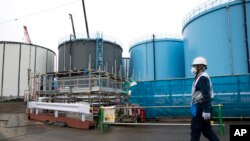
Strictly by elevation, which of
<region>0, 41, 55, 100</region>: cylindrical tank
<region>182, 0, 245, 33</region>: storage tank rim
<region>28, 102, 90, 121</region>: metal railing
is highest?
<region>182, 0, 245, 33</region>: storage tank rim

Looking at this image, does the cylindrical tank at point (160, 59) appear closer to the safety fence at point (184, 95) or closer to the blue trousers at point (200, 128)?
the safety fence at point (184, 95)

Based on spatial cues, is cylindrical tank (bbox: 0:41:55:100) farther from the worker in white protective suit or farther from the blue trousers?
the blue trousers

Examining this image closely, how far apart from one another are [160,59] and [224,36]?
30.9 feet

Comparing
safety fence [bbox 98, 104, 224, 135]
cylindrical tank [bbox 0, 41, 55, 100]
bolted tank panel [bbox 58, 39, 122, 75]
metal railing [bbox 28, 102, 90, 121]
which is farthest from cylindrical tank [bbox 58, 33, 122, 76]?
safety fence [bbox 98, 104, 224, 135]

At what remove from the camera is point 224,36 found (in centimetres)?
1808

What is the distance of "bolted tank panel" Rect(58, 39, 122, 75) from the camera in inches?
964

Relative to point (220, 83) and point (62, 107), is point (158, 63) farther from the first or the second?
point (62, 107)

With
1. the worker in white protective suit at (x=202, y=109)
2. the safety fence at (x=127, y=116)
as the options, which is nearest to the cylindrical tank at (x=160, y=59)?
the safety fence at (x=127, y=116)

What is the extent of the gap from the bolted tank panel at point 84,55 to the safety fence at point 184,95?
986cm

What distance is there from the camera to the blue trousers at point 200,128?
528cm

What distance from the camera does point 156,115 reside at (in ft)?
45.5

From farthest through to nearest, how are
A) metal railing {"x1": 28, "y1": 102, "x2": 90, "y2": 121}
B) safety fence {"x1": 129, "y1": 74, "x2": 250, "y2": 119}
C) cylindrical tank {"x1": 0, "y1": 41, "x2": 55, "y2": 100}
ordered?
cylindrical tank {"x1": 0, "y1": 41, "x2": 55, "y2": 100}, safety fence {"x1": 129, "y1": 74, "x2": 250, "y2": 119}, metal railing {"x1": 28, "y1": 102, "x2": 90, "y2": 121}

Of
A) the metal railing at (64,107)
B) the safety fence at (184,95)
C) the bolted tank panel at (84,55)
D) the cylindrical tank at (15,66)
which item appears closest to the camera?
the metal railing at (64,107)

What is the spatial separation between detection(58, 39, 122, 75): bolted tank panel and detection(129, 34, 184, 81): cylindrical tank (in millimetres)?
2897
